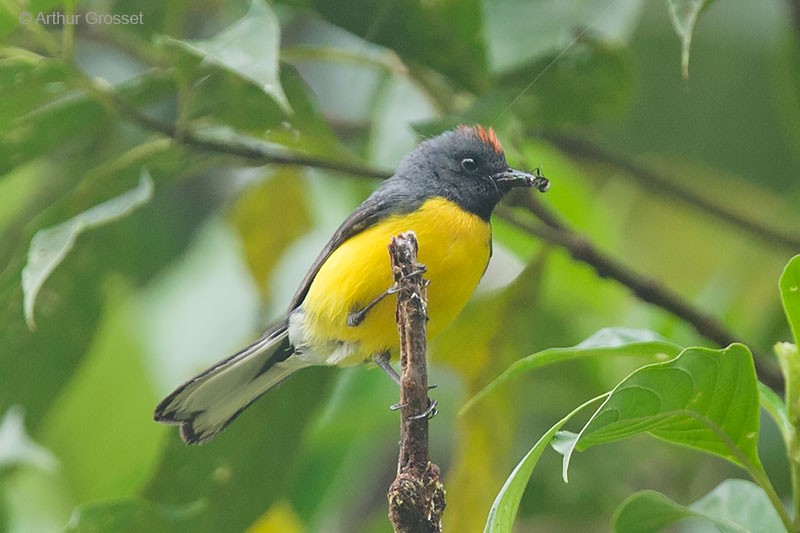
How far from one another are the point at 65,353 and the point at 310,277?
729mm

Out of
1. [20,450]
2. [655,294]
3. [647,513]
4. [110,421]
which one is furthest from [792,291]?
[110,421]

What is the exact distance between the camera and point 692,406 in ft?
6.81

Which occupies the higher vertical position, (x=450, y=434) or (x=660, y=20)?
(x=660, y=20)

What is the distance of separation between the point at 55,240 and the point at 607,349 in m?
1.25

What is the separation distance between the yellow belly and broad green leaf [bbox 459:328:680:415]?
79 cm

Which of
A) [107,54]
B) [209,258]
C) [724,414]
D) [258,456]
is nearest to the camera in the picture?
[724,414]

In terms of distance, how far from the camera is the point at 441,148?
11.5 ft

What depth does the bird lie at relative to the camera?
307 centimetres

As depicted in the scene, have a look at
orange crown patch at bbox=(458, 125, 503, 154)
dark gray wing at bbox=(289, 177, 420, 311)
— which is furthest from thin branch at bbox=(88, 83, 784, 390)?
orange crown patch at bbox=(458, 125, 503, 154)

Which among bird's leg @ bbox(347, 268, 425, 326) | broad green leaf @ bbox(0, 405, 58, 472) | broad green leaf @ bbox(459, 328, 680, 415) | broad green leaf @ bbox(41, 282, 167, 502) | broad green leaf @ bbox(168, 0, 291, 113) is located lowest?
broad green leaf @ bbox(41, 282, 167, 502)

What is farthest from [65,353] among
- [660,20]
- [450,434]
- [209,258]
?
[660,20]

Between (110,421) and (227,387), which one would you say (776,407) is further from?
(110,421)

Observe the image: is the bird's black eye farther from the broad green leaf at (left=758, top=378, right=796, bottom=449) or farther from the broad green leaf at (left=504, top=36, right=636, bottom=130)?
the broad green leaf at (left=758, top=378, right=796, bottom=449)

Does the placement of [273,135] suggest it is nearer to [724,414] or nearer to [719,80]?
[724,414]
